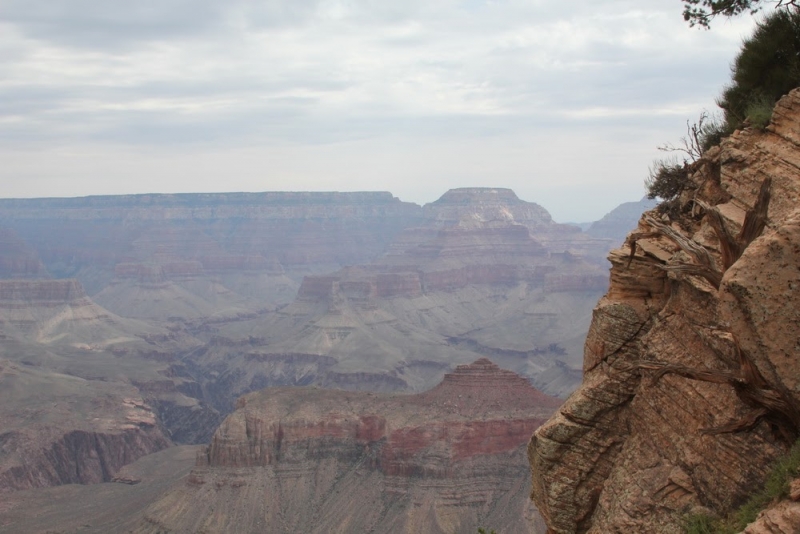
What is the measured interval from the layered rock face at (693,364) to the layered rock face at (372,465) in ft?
160

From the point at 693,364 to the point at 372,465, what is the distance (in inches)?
2349

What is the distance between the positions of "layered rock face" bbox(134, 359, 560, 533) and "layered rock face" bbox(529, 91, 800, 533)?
4871 cm

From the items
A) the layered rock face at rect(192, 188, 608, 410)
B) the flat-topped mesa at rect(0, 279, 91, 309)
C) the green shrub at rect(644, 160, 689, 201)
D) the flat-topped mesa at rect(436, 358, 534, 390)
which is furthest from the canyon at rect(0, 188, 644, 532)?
the green shrub at rect(644, 160, 689, 201)

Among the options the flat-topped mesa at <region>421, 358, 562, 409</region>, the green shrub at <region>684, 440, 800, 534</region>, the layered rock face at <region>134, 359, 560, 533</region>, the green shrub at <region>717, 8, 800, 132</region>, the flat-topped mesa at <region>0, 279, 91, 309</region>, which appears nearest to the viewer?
the green shrub at <region>684, 440, 800, 534</region>

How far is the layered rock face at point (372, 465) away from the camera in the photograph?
66.8m

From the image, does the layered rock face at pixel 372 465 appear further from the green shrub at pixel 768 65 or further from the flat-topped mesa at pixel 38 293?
the flat-topped mesa at pixel 38 293

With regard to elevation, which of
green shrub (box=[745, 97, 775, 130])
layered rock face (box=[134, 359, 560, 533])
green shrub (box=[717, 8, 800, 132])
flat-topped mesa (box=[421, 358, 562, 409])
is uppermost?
green shrub (box=[717, 8, 800, 132])

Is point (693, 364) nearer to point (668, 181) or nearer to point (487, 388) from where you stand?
point (668, 181)

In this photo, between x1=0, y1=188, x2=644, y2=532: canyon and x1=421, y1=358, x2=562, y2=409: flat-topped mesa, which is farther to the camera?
x1=421, y1=358, x2=562, y2=409: flat-topped mesa

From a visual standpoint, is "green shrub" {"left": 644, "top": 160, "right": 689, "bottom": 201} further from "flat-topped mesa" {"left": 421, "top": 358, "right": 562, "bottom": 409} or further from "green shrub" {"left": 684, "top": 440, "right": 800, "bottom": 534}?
"flat-topped mesa" {"left": 421, "top": 358, "right": 562, "bottom": 409}

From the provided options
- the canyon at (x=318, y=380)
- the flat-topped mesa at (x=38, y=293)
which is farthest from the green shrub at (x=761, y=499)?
the flat-topped mesa at (x=38, y=293)

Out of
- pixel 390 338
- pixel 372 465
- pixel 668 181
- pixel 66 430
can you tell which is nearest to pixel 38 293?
pixel 390 338

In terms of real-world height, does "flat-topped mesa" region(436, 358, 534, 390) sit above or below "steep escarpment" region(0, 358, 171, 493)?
above

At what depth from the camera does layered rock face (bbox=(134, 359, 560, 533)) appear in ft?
219
